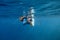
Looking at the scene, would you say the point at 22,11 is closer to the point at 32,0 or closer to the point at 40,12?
the point at 32,0

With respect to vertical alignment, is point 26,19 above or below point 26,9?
below

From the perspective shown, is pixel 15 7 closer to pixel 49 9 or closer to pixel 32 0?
pixel 32 0

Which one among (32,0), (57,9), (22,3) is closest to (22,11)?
(22,3)

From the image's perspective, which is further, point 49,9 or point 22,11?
point 49,9

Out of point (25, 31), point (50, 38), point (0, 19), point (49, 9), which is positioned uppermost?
point (49, 9)

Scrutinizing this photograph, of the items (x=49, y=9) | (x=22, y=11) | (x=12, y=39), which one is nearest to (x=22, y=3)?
(x=22, y=11)

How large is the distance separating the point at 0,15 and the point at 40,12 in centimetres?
66

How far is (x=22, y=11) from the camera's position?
4.95 ft

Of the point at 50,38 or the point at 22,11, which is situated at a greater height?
the point at 22,11

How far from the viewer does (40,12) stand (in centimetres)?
169

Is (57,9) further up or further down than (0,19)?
further up

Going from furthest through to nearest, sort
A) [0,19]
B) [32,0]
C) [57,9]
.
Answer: [57,9] < [0,19] < [32,0]

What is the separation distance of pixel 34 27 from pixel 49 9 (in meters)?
0.41

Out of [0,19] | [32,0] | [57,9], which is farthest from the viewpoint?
[57,9]
